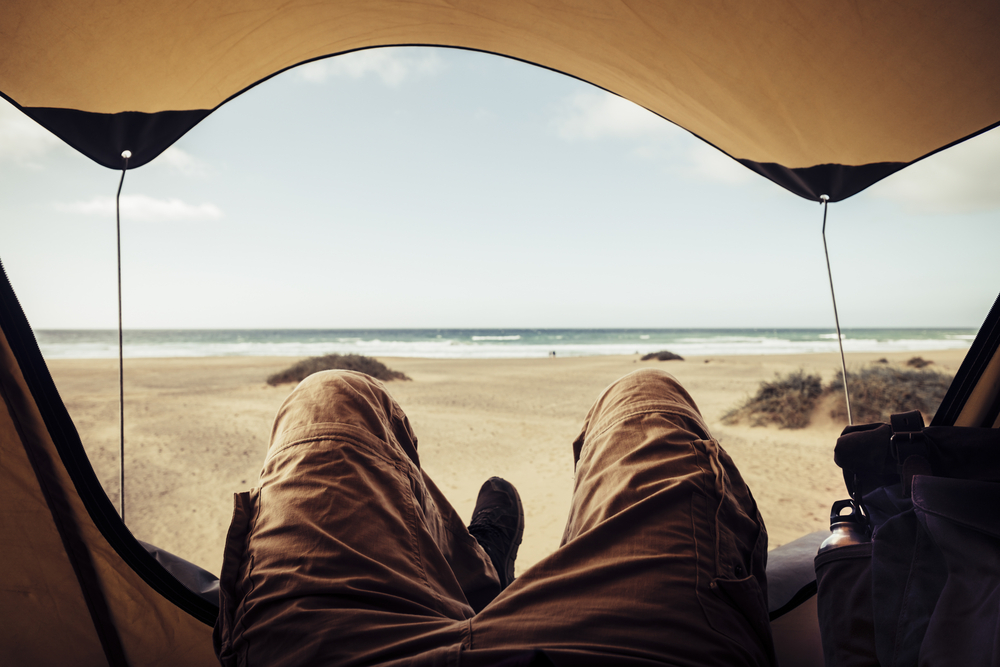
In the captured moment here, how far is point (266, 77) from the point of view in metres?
1.63

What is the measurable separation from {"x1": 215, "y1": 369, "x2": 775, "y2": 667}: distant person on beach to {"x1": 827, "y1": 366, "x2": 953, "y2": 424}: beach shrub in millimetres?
5712

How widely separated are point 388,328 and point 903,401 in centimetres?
3764

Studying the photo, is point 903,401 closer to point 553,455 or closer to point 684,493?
point 553,455

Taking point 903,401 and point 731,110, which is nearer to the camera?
point 731,110

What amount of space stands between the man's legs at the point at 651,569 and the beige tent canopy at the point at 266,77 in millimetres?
781

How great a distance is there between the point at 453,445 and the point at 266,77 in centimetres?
410

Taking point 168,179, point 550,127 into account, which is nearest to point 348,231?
point 168,179

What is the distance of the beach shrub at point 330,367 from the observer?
32.2 feet

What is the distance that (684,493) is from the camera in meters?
0.73

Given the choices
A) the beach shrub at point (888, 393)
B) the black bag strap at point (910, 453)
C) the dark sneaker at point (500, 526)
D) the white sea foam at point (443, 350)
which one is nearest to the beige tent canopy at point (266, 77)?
the black bag strap at point (910, 453)

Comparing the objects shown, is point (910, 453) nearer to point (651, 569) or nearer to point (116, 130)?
point (651, 569)

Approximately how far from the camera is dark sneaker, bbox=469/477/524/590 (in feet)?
4.62

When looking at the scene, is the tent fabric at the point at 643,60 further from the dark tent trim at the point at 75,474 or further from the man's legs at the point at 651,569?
the man's legs at the point at 651,569

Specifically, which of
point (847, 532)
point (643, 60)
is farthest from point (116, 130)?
point (847, 532)
